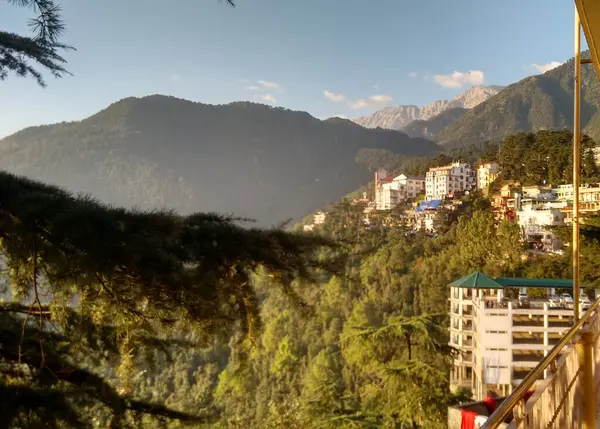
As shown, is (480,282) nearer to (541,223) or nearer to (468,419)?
(468,419)

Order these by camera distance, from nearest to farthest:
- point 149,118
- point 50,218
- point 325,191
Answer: point 50,218
point 325,191
point 149,118

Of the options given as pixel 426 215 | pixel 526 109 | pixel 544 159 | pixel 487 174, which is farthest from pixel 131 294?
pixel 526 109

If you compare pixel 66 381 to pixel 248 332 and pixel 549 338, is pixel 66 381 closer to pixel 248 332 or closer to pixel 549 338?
pixel 248 332

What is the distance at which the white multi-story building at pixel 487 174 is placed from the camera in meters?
→ 35.4

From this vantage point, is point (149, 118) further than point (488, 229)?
Yes

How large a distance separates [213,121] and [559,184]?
89.6 metres

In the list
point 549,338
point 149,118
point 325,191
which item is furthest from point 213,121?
point 549,338

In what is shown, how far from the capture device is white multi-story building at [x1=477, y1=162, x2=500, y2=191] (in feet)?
116

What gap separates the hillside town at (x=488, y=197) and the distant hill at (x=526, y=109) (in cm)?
3174

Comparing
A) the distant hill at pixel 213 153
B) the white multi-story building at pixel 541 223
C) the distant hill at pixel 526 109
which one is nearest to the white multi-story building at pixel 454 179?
the white multi-story building at pixel 541 223

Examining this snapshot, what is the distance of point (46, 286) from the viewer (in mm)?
1248

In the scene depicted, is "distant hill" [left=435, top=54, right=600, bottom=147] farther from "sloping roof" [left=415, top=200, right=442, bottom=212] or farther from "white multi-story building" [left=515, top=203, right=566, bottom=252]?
"white multi-story building" [left=515, top=203, right=566, bottom=252]

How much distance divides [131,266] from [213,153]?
103122mm

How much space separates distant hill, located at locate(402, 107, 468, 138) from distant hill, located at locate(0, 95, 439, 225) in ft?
77.1
